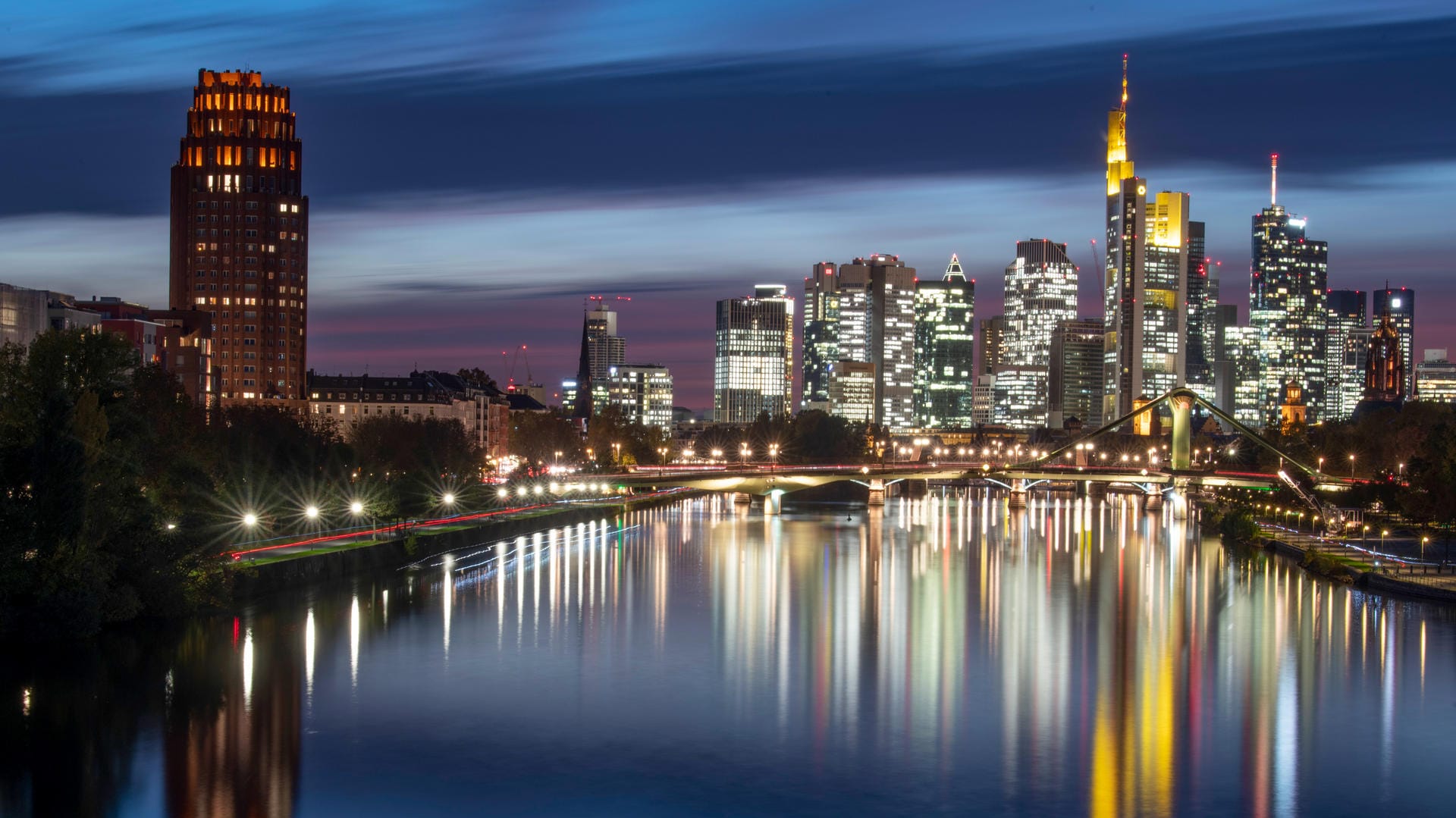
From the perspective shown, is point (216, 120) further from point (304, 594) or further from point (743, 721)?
point (743, 721)

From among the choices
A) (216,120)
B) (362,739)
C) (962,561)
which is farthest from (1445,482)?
(216,120)

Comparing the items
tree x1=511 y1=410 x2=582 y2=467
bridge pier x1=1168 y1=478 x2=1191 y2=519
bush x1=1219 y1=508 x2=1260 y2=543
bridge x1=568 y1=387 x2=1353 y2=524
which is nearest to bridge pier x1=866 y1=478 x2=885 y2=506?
bridge x1=568 y1=387 x2=1353 y2=524

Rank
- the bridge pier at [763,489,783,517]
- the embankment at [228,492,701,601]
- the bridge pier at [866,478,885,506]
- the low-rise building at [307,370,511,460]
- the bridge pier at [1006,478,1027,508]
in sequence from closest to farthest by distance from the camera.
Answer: the embankment at [228,492,701,601] < the bridge pier at [763,489,783,517] < the bridge pier at [866,478,885,506] < the bridge pier at [1006,478,1027,508] < the low-rise building at [307,370,511,460]

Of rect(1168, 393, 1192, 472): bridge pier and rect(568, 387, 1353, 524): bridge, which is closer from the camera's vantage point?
rect(568, 387, 1353, 524): bridge

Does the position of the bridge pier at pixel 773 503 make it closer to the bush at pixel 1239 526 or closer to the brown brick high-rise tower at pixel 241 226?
the bush at pixel 1239 526

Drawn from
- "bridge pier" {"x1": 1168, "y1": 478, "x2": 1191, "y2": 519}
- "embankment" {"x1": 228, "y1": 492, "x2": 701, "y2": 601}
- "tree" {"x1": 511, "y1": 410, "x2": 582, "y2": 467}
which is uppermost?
"tree" {"x1": 511, "y1": 410, "x2": 582, "y2": 467}

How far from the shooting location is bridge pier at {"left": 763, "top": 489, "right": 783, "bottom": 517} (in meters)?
95.4

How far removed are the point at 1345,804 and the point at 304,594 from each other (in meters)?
28.4

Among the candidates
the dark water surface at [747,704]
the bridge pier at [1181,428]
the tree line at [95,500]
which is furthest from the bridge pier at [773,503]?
the tree line at [95,500]

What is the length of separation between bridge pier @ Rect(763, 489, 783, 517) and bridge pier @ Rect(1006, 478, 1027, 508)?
15712 millimetres

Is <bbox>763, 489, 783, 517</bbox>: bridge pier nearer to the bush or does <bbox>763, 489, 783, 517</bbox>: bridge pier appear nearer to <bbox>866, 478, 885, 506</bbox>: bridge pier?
<bbox>866, 478, 885, 506</bbox>: bridge pier

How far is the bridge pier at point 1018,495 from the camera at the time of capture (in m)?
112

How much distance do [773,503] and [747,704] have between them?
68697 mm

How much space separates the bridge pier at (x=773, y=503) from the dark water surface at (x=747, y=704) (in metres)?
43.2
